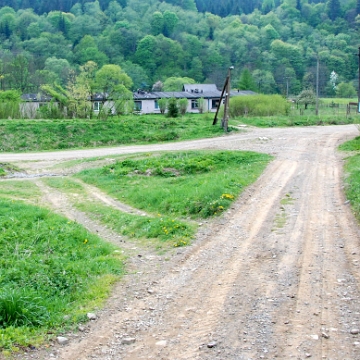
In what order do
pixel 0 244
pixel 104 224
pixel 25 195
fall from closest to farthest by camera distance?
pixel 0 244 → pixel 104 224 → pixel 25 195

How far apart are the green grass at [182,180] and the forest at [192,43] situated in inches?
2195

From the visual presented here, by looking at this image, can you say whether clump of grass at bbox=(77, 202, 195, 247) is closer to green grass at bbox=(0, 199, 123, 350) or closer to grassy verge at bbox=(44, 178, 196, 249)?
grassy verge at bbox=(44, 178, 196, 249)

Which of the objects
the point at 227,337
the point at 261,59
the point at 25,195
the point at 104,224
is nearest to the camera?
the point at 227,337

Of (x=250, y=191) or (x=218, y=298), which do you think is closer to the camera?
(x=218, y=298)

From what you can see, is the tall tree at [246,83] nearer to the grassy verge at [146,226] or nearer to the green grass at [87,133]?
the green grass at [87,133]

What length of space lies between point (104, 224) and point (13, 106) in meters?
27.3

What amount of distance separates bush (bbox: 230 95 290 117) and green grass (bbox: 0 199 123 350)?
31944 millimetres

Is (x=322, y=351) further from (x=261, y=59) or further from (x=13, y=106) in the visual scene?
(x=261, y=59)

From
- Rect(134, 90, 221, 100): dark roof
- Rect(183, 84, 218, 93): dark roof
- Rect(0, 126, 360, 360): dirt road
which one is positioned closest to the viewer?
Rect(0, 126, 360, 360): dirt road

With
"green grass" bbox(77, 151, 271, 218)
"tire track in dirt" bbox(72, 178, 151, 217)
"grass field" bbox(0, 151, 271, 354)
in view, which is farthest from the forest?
"tire track in dirt" bbox(72, 178, 151, 217)

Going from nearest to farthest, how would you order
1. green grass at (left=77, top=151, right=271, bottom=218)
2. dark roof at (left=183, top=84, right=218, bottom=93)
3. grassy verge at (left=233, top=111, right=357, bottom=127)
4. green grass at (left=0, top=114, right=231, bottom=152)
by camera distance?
green grass at (left=77, top=151, right=271, bottom=218), green grass at (left=0, top=114, right=231, bottom=152), grassy verge at (left=233, top=111, right=357, bottom=127), dark roof at (left=183, top=84, right=218, bottom=93)

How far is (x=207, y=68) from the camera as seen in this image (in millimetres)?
105125

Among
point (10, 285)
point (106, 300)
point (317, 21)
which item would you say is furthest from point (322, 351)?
point (317, 21)

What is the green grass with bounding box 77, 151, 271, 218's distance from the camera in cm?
1193
